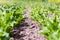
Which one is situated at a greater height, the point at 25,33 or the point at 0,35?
the point at 0,35

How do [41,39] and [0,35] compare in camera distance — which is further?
[41,39]

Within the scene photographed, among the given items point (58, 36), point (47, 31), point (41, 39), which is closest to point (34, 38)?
point (41, 39)

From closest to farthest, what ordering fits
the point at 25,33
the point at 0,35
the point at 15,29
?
the point at 0,35 < the point at 25,33 < the point at 15,29

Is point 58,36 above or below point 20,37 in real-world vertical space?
above

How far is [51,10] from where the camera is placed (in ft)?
38.9

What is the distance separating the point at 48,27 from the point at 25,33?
2354 mm

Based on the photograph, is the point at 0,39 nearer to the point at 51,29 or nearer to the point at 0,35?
the point at 0,35

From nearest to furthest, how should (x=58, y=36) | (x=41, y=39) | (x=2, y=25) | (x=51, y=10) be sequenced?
(x=58, y=36) → (x=2, y=25) → (x=41, y=39) → (x=51, y=10)

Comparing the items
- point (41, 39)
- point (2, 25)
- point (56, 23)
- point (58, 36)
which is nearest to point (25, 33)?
point (41, 39)

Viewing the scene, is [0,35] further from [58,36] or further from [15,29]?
[15,29]

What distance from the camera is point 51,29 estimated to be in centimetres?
372

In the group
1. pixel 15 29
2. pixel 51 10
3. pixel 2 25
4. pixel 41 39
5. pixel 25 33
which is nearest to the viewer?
pixel 2 25

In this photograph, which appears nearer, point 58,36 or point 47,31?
point 58,36

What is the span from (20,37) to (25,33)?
0.53 metres
